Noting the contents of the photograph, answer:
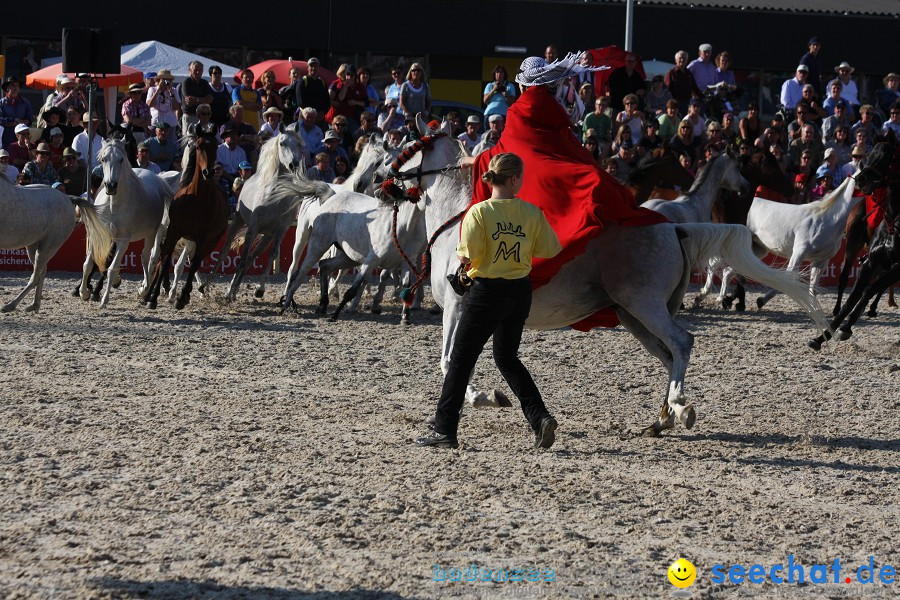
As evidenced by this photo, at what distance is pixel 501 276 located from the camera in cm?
655

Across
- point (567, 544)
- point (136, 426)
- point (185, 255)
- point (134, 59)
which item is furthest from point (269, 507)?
point (134, 59)

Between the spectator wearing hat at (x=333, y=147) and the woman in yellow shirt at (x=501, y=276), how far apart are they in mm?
10871

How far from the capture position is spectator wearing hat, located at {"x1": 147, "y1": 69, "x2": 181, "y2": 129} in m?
18.3

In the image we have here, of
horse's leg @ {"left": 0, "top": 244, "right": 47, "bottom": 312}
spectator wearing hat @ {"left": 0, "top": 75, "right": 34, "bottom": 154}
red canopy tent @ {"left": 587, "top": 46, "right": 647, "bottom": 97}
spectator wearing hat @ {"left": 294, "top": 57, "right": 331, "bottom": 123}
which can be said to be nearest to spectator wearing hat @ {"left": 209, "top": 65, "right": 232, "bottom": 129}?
spectator wearing hat @ {"left": 294, "top": 57, "right": 331, "bottom": 123}

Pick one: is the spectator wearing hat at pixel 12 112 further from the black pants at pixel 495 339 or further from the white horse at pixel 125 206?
the black pants at pixel 495 339

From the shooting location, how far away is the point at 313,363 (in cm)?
1010

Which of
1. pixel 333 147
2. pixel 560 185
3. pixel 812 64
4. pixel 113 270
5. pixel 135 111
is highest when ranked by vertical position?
pixel 812 64

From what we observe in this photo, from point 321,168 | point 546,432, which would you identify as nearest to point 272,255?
point 321,168

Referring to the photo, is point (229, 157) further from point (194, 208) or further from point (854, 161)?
point (854, 161)

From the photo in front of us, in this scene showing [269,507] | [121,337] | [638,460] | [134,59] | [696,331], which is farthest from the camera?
[134,59]

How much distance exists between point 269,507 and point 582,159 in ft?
10.4

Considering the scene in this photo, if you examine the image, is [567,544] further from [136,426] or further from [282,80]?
[282,80]

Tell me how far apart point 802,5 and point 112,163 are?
20622 mm

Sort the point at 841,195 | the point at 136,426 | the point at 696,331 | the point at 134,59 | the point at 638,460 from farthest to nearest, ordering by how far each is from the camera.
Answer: the point at 134,59
the point at 841,195
the point at 696,331
the point at 136,426
the point at 638,460
